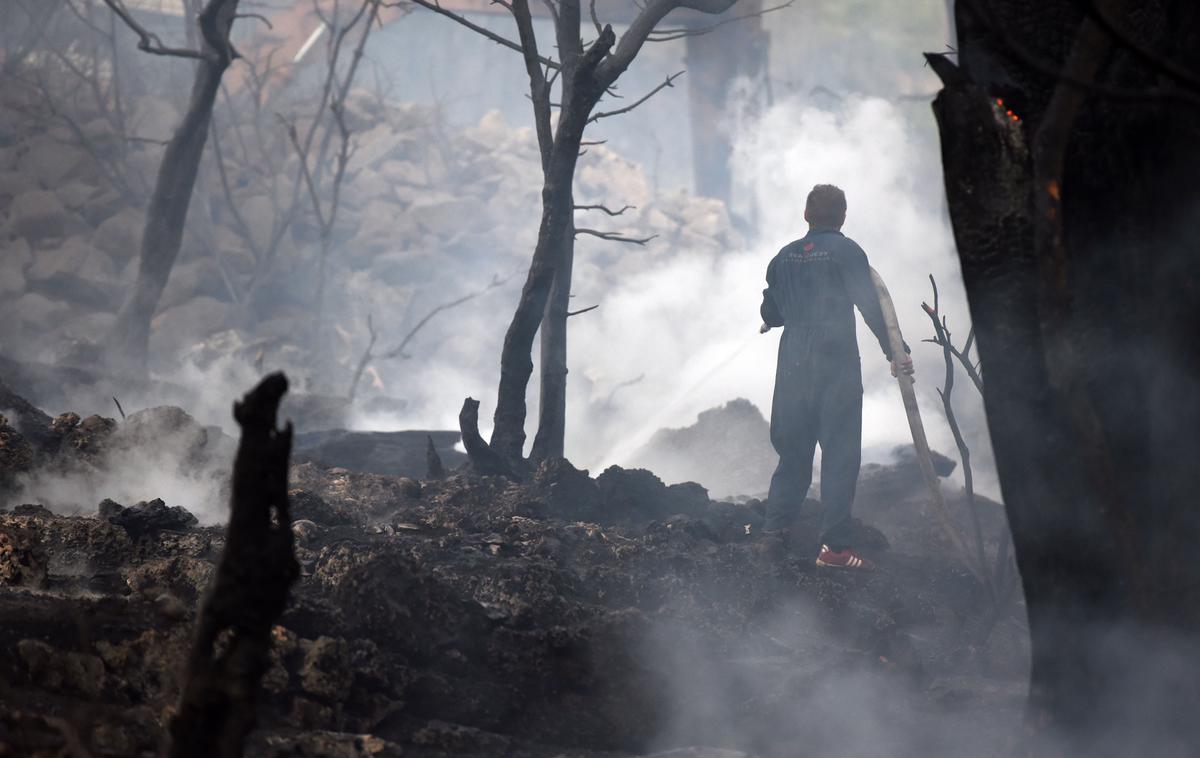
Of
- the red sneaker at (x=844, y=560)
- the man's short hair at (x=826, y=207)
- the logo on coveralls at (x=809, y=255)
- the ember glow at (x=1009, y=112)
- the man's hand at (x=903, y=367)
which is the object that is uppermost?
the man's short hair at (x=826, y=207)

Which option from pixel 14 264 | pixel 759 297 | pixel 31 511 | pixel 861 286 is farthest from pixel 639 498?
pixel 14 264

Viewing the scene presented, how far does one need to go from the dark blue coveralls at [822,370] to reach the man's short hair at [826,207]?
7 cm

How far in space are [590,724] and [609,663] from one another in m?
0.23

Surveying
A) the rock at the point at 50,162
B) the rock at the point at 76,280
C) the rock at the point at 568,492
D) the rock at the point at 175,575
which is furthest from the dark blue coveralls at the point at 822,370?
the rock at the point at 50,162

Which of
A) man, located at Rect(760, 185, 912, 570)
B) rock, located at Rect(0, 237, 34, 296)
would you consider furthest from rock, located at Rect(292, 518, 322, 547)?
rock, located at Rect(0, 237, 34, 296)

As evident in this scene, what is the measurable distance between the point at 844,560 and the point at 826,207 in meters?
2.11

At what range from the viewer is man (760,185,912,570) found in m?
5.95

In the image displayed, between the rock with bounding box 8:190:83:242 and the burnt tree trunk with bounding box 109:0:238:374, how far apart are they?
582cm

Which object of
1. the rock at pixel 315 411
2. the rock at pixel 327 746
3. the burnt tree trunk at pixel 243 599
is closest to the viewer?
the burnt tree trunk at pixel 243 599

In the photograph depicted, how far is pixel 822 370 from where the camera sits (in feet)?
19.9

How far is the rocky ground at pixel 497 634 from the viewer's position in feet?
9.75

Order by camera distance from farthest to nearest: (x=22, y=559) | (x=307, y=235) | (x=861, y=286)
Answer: (x=307, y=235)
(x=861, y=286)
(x=22, y=559)

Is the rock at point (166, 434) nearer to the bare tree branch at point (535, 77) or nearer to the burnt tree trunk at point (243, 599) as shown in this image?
the bare tree branch at point (535, 77)

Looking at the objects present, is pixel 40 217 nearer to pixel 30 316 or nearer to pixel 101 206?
pixel 101 206
